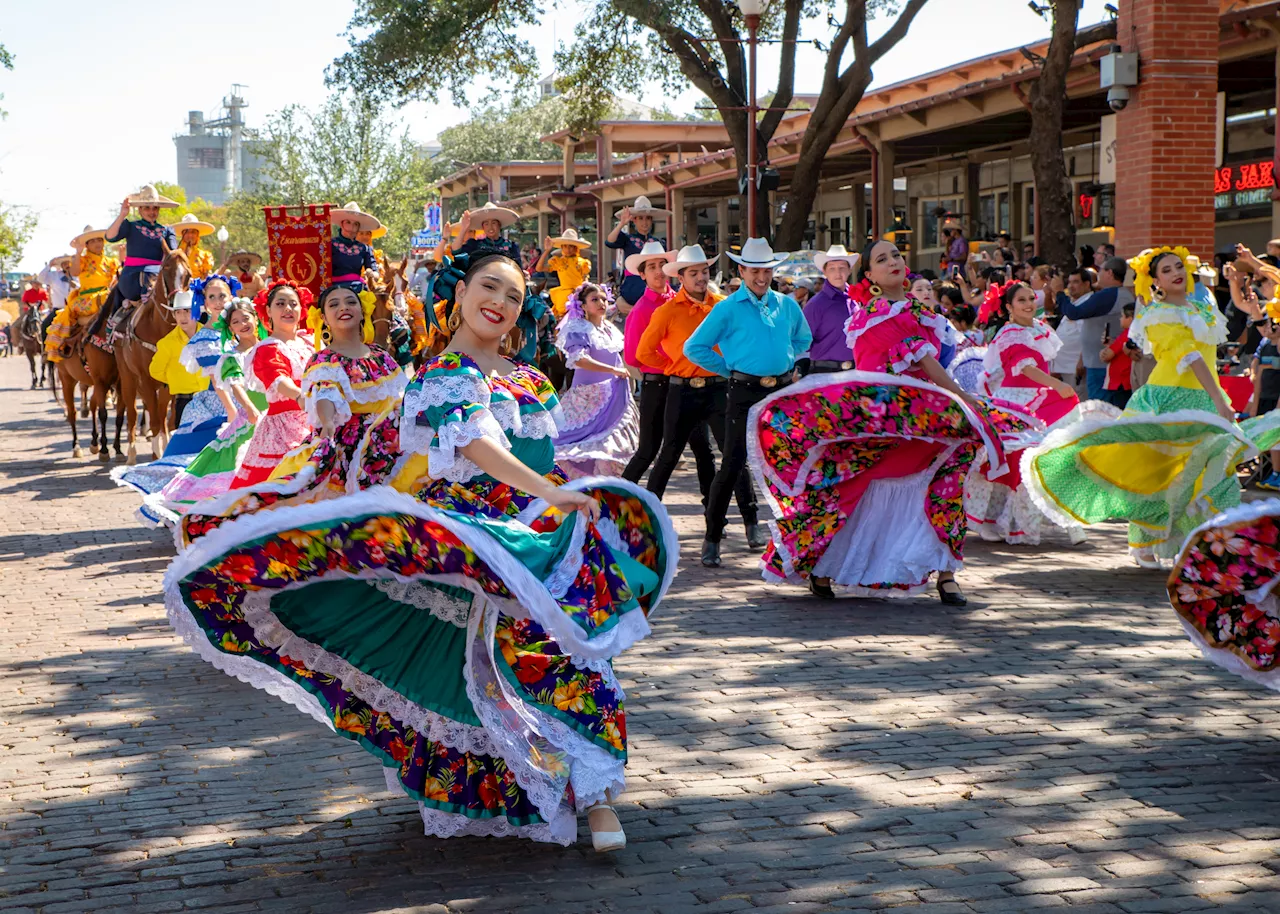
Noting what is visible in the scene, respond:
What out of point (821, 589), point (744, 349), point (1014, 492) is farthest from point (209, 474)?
point (1014, 492)

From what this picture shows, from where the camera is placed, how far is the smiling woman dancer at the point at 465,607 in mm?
4227

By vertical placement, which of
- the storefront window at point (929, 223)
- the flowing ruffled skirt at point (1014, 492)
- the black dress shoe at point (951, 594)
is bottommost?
A: the black dress shoe at point (951, 594)

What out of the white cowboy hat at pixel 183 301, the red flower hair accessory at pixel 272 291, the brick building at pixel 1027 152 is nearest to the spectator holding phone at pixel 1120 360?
the brick building at pixel 1027 152

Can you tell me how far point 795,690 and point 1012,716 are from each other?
0.98 metres

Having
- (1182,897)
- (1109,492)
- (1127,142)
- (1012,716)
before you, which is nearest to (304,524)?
(1182,897)

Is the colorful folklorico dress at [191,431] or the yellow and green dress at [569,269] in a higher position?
the yellow and green dress at [569,269]

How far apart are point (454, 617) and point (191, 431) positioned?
793cm

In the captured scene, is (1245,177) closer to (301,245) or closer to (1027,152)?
(1027,152)

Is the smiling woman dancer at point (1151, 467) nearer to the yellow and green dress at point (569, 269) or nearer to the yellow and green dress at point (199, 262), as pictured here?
the yellow and green dress at point (569, 269)

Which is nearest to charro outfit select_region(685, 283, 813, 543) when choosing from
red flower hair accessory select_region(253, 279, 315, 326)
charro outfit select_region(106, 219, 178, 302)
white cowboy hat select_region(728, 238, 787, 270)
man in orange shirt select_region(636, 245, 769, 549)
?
white cowboy hat select_region(728, 238, 787, 270)

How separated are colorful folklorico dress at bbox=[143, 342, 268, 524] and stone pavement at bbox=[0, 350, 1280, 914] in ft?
6.46

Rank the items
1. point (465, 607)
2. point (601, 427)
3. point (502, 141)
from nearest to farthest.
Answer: point (465, 607), point (601, 427), point (502, 141)

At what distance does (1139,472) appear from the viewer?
8.75m

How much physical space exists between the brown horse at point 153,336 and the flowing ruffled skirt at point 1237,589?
12.6m
